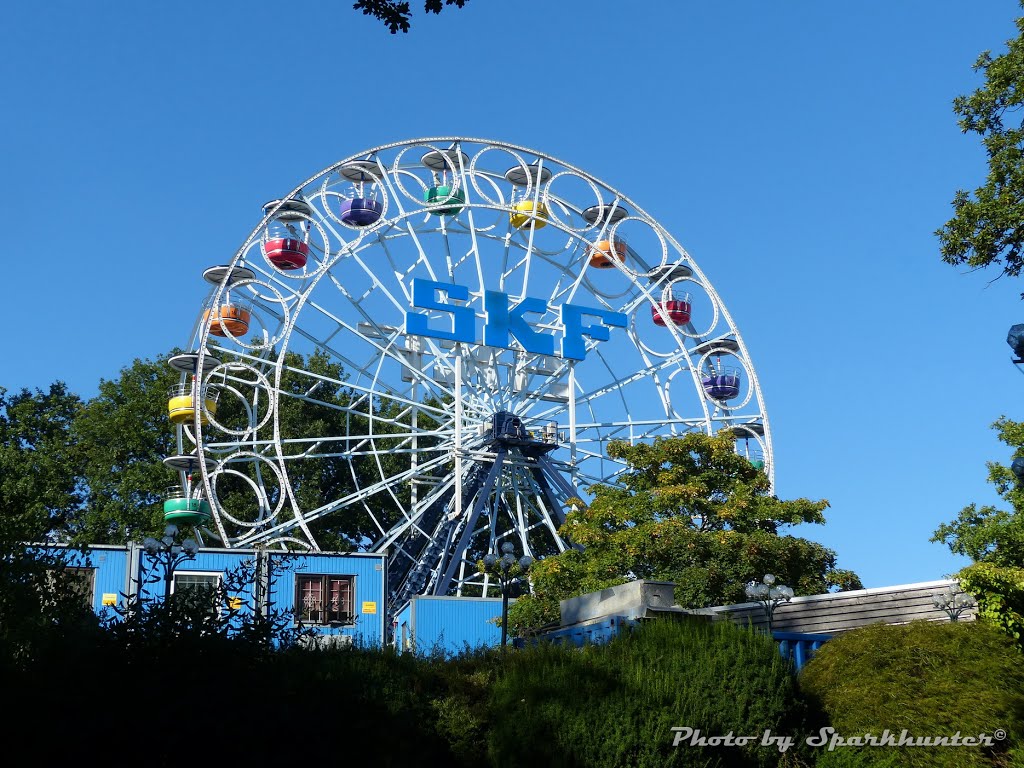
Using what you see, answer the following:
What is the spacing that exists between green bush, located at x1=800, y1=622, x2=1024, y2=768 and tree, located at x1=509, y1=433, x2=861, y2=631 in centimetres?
1372

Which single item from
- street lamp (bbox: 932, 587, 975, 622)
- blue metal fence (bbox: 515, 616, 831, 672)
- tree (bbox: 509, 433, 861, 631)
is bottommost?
blue metal fence (bbox: 515, 616, 831, 672)

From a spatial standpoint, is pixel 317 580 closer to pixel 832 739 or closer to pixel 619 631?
pixel 619 631

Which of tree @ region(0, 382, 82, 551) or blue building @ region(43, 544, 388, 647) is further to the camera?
tree @ region(0, 382, 82, 551)

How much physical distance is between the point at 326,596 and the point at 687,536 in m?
8.80

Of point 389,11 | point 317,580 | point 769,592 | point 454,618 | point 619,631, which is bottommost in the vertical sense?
point 619,631

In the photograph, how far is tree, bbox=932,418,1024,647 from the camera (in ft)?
46.2

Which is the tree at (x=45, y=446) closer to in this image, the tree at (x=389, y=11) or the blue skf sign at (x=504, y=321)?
the blue skf sign at (x=504, y=321)

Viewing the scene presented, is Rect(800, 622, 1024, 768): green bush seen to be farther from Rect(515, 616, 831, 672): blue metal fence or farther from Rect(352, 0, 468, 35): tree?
Rect(352, 0, 468, 35): tree

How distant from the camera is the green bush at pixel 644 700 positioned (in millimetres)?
13172

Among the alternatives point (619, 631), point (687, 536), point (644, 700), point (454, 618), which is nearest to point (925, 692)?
point (644, 700)

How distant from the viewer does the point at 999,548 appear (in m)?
24.2

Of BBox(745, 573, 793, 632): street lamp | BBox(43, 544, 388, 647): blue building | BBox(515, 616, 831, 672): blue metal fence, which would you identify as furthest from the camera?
BBox(43, 544, 388, 647): blue building

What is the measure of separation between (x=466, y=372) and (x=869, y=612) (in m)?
20.9

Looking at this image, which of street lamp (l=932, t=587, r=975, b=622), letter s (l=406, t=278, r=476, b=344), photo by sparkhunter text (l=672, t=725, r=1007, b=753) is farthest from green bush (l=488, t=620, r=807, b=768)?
letter s (l=406, t=278, r=476, b=344)
